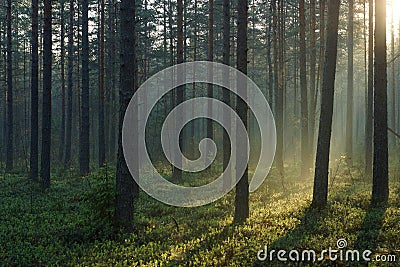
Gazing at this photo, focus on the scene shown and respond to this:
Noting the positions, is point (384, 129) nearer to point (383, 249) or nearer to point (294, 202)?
point (294, 202)

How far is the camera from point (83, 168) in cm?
2236

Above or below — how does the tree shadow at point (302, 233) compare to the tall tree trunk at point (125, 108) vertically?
below

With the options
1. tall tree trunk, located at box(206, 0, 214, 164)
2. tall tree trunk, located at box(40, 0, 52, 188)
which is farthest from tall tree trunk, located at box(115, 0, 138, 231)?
tall tree trunk, located at box(206, 0, 214, 164)

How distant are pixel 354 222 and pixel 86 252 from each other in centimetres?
611

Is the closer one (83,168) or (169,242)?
(169,242)

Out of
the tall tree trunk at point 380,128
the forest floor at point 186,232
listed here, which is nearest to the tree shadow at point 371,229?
the forest floor at point 186,232

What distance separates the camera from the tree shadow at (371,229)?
25.1ft

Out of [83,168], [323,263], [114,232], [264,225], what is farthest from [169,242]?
[83,168]

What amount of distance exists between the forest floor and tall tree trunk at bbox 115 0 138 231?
1.03 ft

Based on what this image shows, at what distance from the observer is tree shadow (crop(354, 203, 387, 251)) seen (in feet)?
25.1

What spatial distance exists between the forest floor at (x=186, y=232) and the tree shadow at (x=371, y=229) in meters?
0.02

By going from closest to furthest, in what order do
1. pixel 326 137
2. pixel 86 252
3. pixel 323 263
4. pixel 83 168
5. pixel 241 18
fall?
pixel 323 263, pixel 86 252, pixel 241 18, pixel 326 137, pixel 83 168

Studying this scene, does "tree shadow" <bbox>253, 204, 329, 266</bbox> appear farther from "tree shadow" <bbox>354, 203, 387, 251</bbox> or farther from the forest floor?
"tree shadow" <bbox>354, 203, 387, 251</bbox>

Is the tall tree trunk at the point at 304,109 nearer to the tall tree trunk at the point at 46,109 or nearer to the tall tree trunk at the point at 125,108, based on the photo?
the tall tree trunk at the point at 46,109
